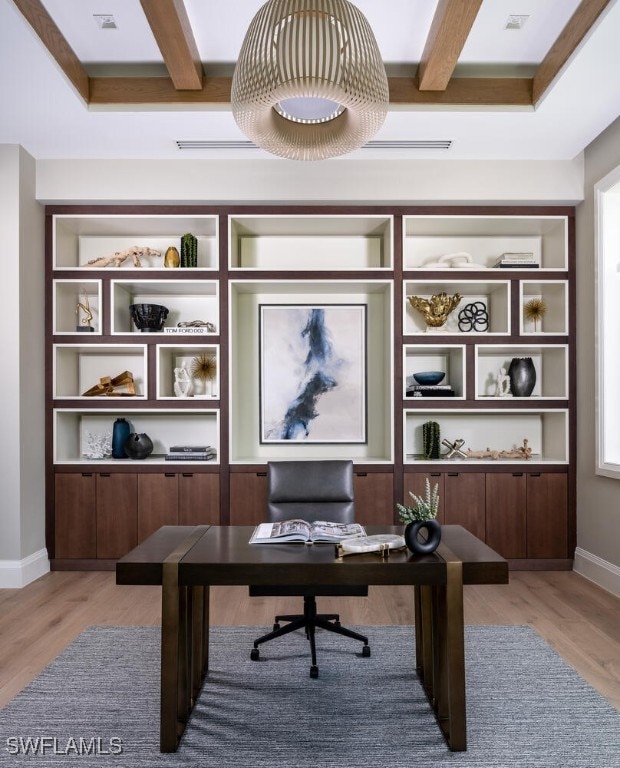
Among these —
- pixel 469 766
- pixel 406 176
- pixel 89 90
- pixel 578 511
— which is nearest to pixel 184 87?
pixel 89 90

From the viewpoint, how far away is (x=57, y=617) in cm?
338

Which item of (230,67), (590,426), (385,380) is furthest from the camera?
(385,380)

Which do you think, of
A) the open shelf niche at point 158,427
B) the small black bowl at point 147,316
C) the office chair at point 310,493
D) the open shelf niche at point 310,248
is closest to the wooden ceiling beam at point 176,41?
the open shelf niche at point 310,248

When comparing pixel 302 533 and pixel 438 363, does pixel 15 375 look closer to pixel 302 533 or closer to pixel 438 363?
pixel 302 533

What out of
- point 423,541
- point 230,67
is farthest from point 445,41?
point 423,541

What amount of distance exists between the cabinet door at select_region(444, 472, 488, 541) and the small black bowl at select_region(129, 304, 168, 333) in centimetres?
246

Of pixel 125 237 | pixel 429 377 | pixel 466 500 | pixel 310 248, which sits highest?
pixel 125 237

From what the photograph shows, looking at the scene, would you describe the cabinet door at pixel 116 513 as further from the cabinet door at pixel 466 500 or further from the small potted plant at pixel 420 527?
the small potted plant at pixel 420 527

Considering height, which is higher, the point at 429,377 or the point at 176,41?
the point at 176,41

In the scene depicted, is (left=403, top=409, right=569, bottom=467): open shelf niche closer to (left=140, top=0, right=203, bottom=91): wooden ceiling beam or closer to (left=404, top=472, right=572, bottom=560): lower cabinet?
(left=404, top=472, right=572, bottom=560): lower cabinet

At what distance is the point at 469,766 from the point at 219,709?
98 cm

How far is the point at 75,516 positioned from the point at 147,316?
5.19 feet

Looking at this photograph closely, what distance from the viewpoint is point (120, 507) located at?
428cm

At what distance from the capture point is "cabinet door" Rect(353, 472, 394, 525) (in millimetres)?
4246
